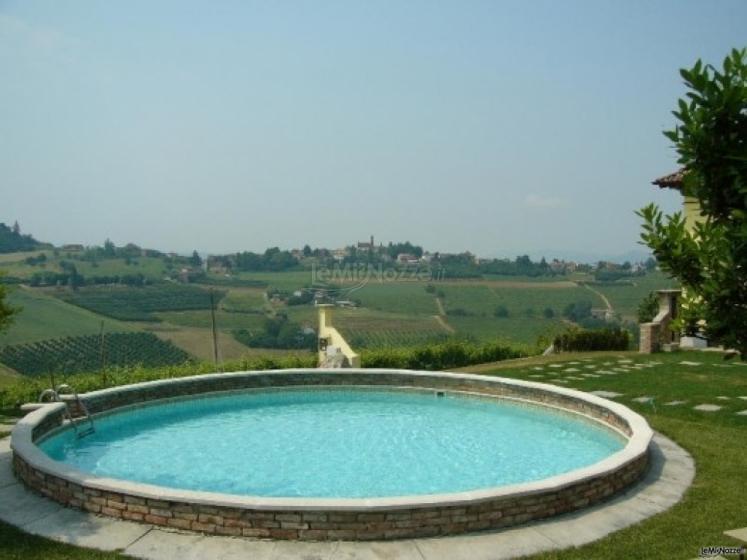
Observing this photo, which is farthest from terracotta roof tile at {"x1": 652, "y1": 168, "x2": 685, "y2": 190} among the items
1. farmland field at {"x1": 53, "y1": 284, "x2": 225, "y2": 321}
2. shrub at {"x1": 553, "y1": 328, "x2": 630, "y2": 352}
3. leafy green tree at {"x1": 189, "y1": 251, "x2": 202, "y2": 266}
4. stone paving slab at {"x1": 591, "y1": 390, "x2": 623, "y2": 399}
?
leafy green tree at {"x1": 189, "y1": 251, "x2": 202, "y2": 266}

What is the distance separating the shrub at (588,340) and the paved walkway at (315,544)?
16662mm

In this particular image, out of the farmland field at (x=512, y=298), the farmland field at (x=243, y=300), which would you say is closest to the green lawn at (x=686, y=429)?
the farmland field at (x=243, y=300)

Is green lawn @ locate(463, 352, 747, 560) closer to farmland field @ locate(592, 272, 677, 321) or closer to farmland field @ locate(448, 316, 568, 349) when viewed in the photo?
farmland field @ locate(448, 316, 568, 349)

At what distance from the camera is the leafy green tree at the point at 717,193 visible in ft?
15.8

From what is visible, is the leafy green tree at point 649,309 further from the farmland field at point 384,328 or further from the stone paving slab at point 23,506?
the stone paving slab at point 23,506

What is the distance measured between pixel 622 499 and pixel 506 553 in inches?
100

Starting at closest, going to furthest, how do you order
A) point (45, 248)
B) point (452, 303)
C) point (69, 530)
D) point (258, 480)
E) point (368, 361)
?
point (69, 530) < point (258, 480) < point (368, 361) < point (452, 303) < point (45, 248)

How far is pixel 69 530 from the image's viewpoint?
7387mm

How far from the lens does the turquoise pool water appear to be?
34.0 ft

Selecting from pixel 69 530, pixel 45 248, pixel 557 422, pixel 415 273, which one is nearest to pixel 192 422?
pixel 69 530

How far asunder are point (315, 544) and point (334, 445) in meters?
5.53

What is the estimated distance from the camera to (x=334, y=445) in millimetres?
12609

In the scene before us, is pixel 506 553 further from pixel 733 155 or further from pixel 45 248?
pixel 45 248

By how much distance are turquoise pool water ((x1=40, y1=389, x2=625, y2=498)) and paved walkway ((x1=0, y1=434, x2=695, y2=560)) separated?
7.68 feet
